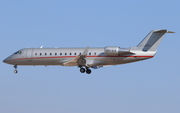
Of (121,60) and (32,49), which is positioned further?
(32,49)

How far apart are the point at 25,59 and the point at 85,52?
7375mm

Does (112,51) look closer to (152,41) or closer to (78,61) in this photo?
(78,61)

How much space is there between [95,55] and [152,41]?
571 cm

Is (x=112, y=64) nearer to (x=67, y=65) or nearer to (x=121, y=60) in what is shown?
(x=121, y=60)

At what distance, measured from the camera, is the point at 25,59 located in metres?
54.8

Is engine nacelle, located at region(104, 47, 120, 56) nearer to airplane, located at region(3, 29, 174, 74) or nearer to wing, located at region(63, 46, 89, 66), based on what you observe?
airplane, located at region(3, 29, 174, 74)

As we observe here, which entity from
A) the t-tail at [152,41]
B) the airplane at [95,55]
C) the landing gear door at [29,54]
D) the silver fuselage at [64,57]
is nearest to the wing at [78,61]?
the airplane at [95,55]

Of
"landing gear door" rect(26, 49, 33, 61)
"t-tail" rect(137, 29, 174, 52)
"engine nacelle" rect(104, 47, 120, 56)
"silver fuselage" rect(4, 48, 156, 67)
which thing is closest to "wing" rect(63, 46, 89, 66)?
"silver fuselage" rect(4, 48, 156, 67)

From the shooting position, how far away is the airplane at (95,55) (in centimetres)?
5075

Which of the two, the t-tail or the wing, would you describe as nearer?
the wing

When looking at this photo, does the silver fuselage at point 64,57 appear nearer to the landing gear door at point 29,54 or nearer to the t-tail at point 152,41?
the landing gear door at point 29,54

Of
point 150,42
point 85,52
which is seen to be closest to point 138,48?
point 150,42

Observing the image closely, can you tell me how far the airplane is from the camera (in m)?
50.8

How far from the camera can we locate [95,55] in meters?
51.7
